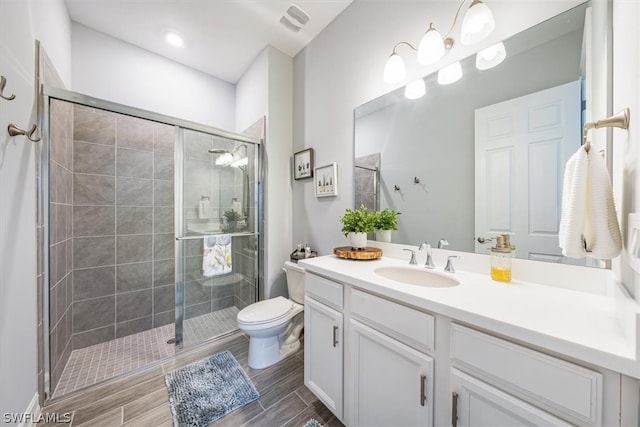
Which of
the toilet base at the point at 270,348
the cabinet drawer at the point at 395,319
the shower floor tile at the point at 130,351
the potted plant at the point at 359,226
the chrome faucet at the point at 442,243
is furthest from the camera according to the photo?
the toilet base at the point at 270,348

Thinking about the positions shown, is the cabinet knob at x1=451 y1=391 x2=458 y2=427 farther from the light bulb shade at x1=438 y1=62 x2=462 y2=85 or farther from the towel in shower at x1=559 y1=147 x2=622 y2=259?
the light bulb shade at x1=438 y1=62 x2=462 y2=85

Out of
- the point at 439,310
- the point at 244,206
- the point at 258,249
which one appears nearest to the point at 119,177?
the point at 244,206

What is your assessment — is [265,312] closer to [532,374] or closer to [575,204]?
[532,374]

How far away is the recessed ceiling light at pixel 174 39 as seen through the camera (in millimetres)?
2057

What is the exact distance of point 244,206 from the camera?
2.30 metres

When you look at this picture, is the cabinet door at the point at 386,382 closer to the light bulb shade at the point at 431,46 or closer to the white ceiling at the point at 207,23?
the light bulb shade at the point at 431,46

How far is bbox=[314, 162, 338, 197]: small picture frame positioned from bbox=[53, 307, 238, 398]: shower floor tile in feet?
4.95

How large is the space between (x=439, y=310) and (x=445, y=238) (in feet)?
2.04

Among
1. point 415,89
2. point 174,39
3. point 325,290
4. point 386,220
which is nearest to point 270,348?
point 325,290

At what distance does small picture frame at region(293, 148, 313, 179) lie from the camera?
2.11 meters

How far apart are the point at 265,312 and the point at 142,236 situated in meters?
1.50

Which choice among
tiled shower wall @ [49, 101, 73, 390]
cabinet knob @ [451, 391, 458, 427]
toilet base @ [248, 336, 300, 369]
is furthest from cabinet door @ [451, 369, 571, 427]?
tiled shower wall @ [49, 101, 73, 390]

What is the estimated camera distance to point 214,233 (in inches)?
82.8

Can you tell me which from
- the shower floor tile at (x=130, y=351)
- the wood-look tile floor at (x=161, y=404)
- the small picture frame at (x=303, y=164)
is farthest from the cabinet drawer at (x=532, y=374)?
the shower floor tile at (x=130, y=351)
